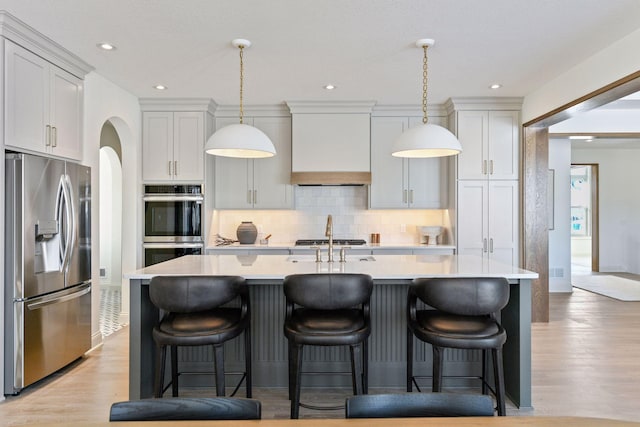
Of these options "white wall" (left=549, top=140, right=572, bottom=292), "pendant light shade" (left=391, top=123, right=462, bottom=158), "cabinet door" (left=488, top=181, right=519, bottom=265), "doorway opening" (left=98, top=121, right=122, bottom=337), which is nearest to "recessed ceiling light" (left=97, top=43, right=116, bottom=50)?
"pendant light shade" (left=391, top=123, right=462, bottom=158)

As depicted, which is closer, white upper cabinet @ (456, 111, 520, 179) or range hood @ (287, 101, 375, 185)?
white upper cabinet @ (456, 111, 520, 179)

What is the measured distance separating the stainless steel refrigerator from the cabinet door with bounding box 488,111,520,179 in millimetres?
4311

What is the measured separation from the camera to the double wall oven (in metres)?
4.75

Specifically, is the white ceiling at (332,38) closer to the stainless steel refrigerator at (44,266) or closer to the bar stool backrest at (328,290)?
the stainless steel refrigerator at (44,266)

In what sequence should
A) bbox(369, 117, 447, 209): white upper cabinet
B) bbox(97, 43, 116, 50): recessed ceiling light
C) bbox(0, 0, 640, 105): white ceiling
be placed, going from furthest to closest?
bbox(369, 117, 447, 209): white upper cabinet
bbox(97, 43, 116, 50): recessed ceiling light
bbox(0, 0, 640, 105): white ceiling

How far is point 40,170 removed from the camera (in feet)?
9.70

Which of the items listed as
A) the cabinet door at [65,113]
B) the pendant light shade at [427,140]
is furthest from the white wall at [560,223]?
the cabinet door at [65,113]

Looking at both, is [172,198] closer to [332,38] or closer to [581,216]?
[332,38]

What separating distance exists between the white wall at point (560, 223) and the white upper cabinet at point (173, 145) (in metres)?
5.48

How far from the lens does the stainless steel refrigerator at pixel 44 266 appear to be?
9.14ft

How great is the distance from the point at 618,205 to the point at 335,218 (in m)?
6.76

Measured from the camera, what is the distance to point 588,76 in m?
3.54

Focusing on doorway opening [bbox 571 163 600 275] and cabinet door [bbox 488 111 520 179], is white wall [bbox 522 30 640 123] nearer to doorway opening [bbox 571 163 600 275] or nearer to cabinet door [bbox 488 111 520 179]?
cabinet door [bbox 488 111 520 179]

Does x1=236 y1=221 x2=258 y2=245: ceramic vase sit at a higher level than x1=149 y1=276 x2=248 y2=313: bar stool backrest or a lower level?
higher
